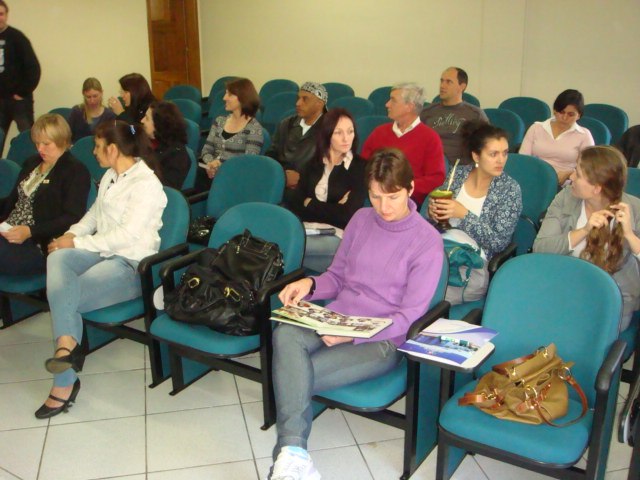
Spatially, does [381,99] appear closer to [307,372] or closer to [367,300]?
[367,300]

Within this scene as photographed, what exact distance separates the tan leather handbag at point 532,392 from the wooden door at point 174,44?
7.40 metres

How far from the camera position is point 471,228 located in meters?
3.03

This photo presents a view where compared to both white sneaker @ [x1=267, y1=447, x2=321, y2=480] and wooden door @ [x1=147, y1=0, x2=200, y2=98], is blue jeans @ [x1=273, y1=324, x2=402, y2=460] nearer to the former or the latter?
white sneaker @ [x1=267, y1=447, x2=321, y2=480]

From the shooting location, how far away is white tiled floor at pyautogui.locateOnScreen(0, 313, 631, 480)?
2.54m

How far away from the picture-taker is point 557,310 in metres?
2.21

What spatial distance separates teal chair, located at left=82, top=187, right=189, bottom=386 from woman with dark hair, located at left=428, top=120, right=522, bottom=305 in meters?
1.22

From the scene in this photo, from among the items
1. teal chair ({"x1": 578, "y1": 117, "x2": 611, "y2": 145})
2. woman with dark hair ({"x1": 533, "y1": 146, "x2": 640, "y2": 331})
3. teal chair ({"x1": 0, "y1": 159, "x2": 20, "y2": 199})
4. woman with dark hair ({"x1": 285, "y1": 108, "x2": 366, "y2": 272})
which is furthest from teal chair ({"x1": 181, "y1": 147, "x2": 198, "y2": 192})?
teal chair ({"x1": 578, "y1": 117, "x2": 611, "y2": 145})

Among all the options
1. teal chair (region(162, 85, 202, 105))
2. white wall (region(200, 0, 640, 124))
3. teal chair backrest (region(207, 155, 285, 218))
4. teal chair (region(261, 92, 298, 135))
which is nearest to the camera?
teal chair backrest (region(207, 155, 285, 218))

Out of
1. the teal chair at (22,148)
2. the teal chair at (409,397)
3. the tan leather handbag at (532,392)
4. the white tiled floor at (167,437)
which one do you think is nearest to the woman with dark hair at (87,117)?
the teal chair at (22,148)

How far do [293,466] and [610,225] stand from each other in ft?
5.01

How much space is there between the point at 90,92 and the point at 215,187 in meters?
2.20

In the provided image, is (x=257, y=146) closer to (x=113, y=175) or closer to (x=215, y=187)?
(x=215, y=187)

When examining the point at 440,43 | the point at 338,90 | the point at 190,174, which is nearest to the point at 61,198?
the point at 190,174

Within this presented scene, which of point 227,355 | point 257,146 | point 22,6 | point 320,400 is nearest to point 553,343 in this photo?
point 320,400
